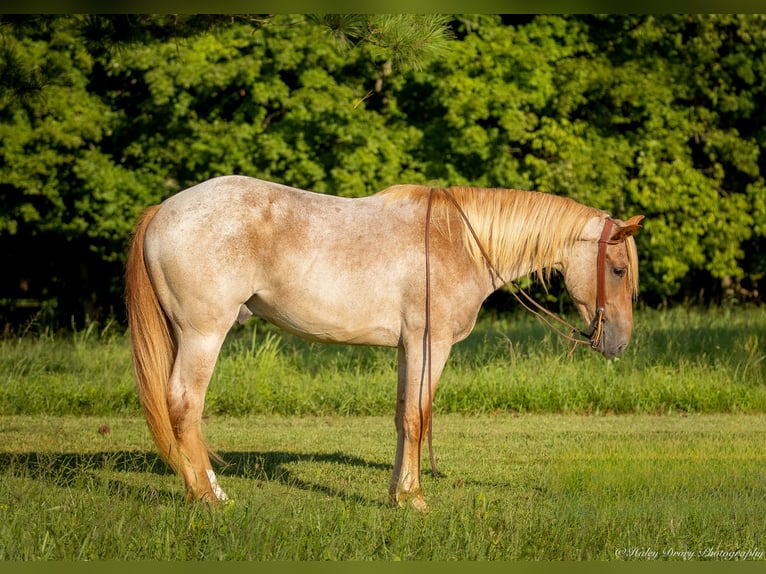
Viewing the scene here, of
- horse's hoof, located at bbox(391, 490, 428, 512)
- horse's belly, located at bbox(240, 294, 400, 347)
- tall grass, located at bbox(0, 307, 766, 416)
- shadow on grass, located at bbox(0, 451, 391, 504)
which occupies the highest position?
horse's belly, located at bbox(240, 294, 400, 347)

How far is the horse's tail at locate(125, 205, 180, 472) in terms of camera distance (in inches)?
241

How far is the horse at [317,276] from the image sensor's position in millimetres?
6051

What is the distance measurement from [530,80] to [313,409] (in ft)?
34.4

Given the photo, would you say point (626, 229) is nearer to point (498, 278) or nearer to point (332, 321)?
point (498, 278)

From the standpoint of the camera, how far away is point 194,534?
16.8 feet

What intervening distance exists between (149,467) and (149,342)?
43.3 inches

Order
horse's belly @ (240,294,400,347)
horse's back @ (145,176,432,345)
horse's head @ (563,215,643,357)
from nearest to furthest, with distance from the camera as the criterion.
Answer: horse's back @ (145,176,432,345), horse's belly @ (240,294,400,347), horse's head @ (563,215,643,357)

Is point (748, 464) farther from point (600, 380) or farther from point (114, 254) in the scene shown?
point (114, 254)

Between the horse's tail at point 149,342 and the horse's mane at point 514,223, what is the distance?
1.67m

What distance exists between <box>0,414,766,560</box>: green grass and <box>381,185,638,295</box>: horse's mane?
1500 mm

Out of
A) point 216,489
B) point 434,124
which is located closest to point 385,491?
point 216,489

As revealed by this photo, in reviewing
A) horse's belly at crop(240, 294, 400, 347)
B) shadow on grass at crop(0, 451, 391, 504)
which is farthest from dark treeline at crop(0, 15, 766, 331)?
Result: horse's belly at crop(240, 294, 400, 347)

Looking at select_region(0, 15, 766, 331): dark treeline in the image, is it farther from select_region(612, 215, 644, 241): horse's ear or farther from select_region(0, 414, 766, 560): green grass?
select_region(612, 215, 644, 241): horse's ear

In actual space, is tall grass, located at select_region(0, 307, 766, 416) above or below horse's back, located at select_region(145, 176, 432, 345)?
below
